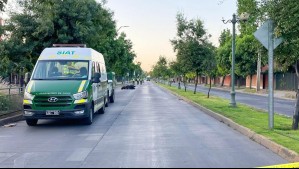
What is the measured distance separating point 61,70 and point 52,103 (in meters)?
1.71

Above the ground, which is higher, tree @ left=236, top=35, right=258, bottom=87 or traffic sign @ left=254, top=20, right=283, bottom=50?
tree @ left=236, top=35, right=258, bottom=87

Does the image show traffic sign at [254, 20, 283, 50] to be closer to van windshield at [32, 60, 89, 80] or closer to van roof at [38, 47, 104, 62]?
van windshield at [32, 60, 89, 80]

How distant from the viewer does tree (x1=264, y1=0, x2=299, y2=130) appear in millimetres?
11016

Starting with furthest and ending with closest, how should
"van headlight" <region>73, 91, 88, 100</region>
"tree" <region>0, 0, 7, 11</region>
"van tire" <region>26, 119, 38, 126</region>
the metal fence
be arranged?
the metal fence
"tree" <region>0, 0, 7, 11</region>
"van tire" <region>26, 119, 38, 126</region>
"van headlight" <region>73, 91, 88, 100</region>

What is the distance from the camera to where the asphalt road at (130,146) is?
7664 mm

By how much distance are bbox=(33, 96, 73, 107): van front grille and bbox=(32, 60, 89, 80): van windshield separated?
1.14 m

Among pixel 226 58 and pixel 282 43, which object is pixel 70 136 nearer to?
pixel 282 43

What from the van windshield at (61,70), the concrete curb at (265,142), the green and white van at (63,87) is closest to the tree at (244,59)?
the concrete curb at (265,142)

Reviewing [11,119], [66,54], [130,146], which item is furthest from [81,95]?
[130,146]

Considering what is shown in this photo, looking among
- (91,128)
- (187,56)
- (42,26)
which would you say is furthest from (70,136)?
(187,56)

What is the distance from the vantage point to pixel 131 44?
7619cm

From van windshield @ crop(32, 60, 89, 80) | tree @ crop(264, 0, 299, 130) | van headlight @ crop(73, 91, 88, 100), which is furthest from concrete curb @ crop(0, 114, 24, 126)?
tree @ crop(264, 0, 299, 130)

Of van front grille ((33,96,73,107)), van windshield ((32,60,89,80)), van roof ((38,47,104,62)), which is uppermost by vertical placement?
van roof ((38,47,104,62))

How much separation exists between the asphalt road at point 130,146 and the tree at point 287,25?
2.78 m
